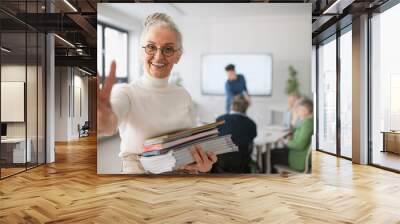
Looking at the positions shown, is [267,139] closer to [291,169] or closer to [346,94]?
[291,169]

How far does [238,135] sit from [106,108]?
2.02 m

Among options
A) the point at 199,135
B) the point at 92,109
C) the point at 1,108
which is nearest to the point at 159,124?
the point at 199,135

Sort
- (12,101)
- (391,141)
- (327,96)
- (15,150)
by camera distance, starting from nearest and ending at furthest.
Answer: (12,101), (15,150), (391,141), (327,96)

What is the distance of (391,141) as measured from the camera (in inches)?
269

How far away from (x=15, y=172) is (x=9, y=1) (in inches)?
107

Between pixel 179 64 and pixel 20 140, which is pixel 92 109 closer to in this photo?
pixel 20 140

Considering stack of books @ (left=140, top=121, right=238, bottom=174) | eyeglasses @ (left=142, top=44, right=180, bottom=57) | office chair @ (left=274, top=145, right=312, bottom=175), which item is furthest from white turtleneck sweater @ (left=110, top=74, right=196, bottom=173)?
office chair @ (left=274, top=145, right=312, bottom=175)

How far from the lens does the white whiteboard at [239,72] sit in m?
6.01

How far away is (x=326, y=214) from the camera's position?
3.93 m

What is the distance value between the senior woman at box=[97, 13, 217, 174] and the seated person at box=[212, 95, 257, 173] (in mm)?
222

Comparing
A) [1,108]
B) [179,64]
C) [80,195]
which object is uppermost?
[179,64]

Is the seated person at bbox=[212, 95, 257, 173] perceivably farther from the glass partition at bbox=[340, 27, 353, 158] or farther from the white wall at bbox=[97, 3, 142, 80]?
the glass partition at bbox=[340, 27, 353, 158]

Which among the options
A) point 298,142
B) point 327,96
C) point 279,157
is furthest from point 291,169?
point 327,96

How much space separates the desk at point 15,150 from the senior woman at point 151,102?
150 centimetres
